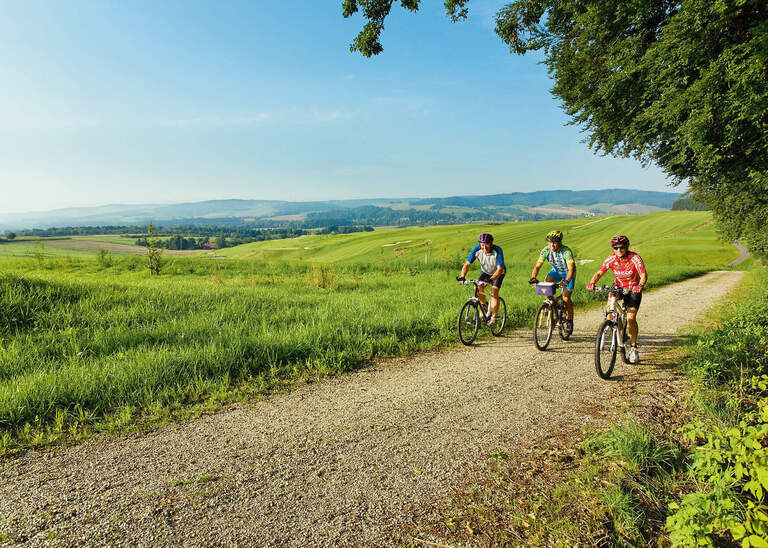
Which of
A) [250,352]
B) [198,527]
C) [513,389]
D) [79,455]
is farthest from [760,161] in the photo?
[79,455]

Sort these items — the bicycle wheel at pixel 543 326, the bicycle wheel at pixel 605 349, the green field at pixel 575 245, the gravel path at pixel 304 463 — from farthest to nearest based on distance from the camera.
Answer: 1. the green field at pixel 575 245
2. the bicycle wheel at pixel 543 326
3. the bicycle wheel at pixel 605 349
4. the gravel path at pixel 304 463

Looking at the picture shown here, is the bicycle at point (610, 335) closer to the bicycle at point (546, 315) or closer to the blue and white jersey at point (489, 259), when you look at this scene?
the bicycle at point (546, 315)

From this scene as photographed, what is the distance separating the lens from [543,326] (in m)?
8.38

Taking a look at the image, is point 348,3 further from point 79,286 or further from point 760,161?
point 760,161

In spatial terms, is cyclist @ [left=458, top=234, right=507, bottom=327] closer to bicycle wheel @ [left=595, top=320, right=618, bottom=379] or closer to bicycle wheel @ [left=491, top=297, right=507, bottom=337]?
bicycle wheel @ [left=491, top=297, right=507, bottom=337]

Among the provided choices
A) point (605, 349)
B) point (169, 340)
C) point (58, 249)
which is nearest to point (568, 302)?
point (605, 349)

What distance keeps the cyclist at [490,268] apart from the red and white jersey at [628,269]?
2369 mm

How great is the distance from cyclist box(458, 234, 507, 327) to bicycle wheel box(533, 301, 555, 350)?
41.9 inches

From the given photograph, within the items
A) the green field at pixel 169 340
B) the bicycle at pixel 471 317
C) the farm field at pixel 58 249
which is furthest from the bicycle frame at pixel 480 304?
the farm field at pixel 58 249

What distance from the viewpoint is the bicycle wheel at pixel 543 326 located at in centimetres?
821

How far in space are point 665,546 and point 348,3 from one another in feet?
33.5

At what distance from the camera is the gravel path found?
3.01 meters

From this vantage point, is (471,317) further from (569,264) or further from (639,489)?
(639,489)

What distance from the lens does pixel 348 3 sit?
8.38m
